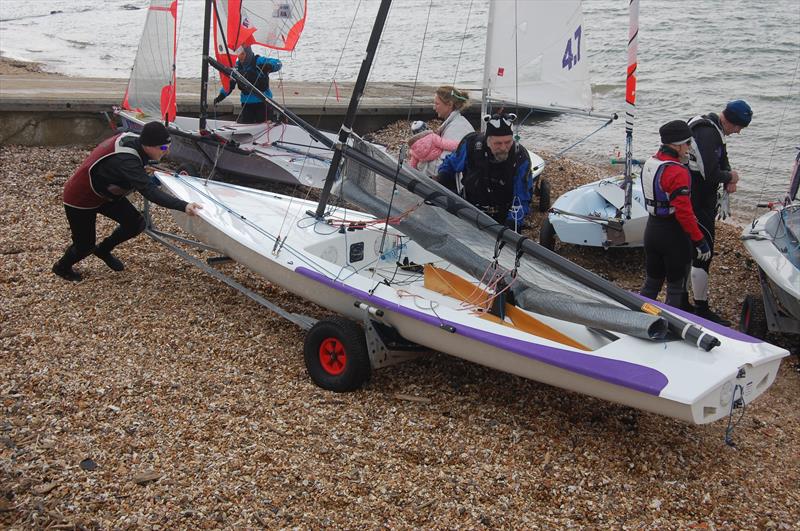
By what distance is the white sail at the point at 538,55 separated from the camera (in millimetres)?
7867

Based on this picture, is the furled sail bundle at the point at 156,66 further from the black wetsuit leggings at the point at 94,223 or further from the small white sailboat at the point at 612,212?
the small white sailboat at the point at 612,212

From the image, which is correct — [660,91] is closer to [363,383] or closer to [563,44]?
[563,44]

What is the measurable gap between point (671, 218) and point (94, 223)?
14.2 feet

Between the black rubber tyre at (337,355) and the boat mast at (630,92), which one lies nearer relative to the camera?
the black rubber tyre at (337,355)

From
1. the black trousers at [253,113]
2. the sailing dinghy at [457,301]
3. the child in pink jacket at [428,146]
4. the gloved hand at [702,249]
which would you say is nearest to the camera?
the sailing dinghy at [457,301]

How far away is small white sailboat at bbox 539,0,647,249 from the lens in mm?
6750

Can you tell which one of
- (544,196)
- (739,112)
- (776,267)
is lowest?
(544,196)

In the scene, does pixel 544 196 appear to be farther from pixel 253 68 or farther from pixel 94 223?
pixel 94 223

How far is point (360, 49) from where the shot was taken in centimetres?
2242

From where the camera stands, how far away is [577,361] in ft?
12.6

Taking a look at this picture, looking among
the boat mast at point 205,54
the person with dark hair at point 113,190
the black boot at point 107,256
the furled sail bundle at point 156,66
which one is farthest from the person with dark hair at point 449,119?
the furled sail bundle at point 156,66

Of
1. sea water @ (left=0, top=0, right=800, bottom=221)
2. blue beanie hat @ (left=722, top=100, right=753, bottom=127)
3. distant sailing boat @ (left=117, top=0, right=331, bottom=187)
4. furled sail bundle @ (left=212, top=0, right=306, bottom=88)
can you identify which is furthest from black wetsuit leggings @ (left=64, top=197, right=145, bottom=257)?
blue beanie hat @ (left=722, top=100, right=753, bottom=127)

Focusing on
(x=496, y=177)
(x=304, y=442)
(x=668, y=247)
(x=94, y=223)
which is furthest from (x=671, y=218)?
(x=94, y=223)

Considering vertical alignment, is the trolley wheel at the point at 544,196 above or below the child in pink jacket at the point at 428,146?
below
